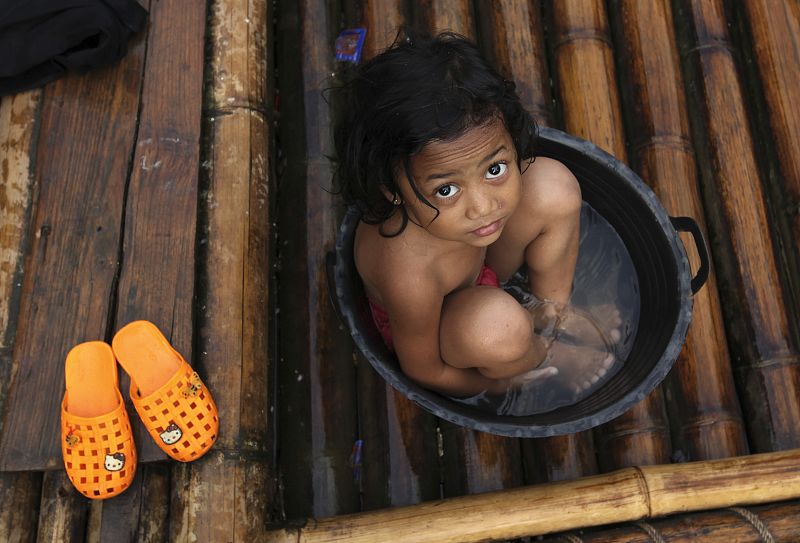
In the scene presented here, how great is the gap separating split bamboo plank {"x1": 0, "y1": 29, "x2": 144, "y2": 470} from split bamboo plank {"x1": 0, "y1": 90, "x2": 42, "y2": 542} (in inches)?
1.3

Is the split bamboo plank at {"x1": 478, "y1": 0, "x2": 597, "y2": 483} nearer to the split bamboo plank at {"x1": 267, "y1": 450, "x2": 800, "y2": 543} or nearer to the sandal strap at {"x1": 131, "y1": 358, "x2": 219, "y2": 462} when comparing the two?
the split bamboo plank at {"x1": 267, "y1": 450, "x2": 800, "y2": 543}

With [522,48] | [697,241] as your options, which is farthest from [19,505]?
[522,48]

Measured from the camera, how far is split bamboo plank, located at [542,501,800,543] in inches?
63.2

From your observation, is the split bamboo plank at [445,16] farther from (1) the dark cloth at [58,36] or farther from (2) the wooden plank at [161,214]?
(1) the dark cloth at [58,36]

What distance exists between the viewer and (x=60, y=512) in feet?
4.97

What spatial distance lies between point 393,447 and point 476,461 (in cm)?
23

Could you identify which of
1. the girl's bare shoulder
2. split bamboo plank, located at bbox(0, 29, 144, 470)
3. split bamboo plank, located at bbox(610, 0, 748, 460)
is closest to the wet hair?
the girl's bare shoulder

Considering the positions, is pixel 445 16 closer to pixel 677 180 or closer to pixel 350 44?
Result: pixel 350 44

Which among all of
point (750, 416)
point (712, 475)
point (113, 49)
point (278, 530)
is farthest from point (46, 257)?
point (750, 416)

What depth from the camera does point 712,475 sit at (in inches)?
65.6

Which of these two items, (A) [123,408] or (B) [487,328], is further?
(B) [487,328]

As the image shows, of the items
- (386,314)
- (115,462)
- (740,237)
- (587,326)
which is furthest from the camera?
(587,326)

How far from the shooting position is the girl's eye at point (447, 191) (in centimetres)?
139

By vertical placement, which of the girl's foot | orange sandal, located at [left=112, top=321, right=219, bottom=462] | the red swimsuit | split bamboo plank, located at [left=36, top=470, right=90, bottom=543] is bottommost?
the girl's foot
